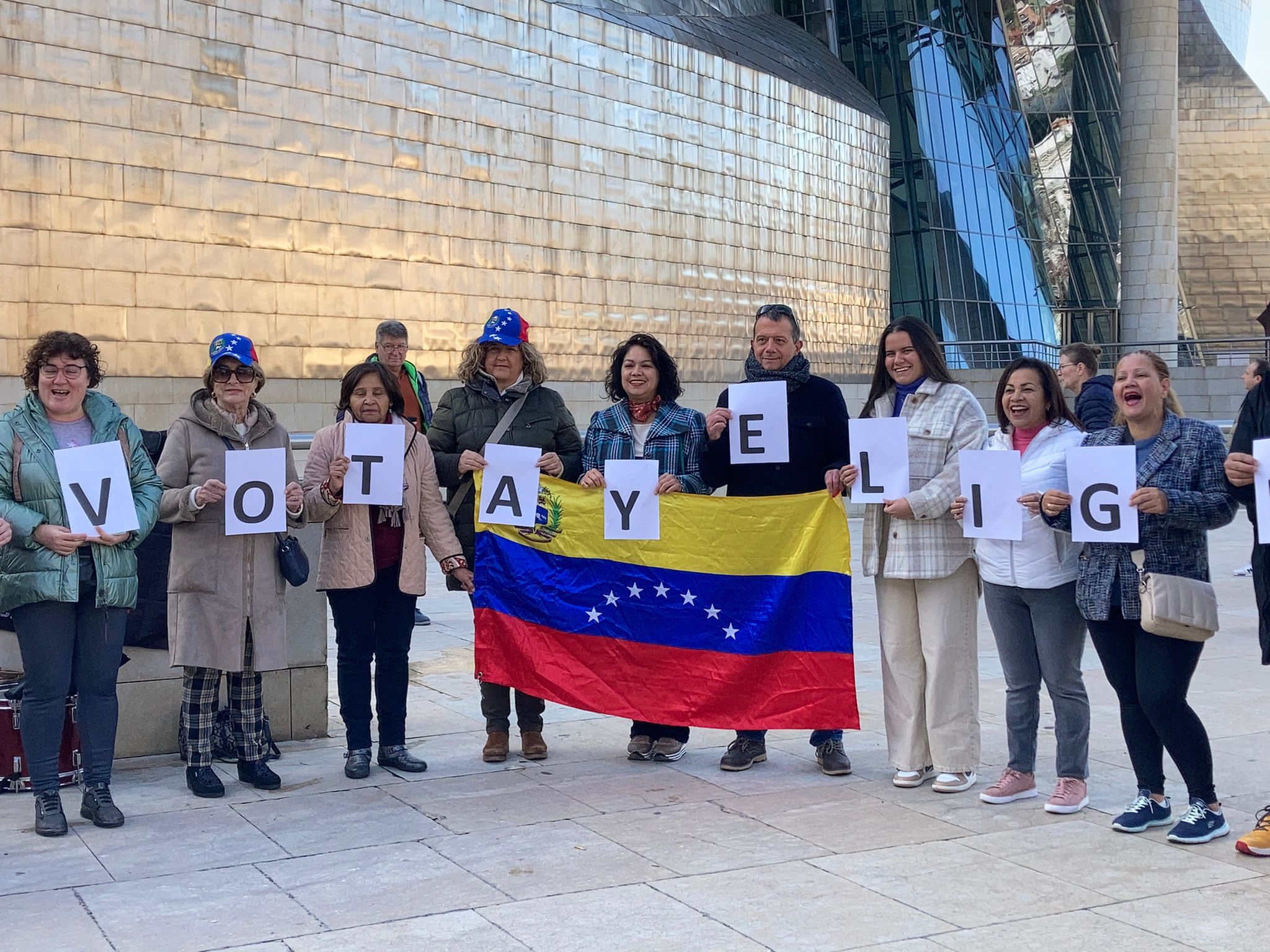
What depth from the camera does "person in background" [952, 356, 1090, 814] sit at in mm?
5684

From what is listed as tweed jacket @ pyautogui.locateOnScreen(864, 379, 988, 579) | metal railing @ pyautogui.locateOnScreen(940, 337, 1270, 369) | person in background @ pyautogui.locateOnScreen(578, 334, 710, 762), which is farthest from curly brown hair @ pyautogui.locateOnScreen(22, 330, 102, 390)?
metal railing @ pyautogui.locateOnScreen(940, 337, 1270, 369)

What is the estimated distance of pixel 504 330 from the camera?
6520 mm

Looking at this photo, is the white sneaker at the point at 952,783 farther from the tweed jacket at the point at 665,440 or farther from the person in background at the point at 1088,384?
the person in background at the point at 1088,384

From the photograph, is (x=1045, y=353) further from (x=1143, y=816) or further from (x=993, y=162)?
(x=1143, y=816)

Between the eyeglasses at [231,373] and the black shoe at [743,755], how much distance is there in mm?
2857

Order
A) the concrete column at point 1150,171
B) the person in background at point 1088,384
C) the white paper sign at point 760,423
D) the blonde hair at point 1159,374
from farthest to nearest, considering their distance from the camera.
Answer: the concrete column at point 1150,171 → the person in background at point 1088,384 → the white paper sign at point 760,423 → the blonde hair at point 1159,374

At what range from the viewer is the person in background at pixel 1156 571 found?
203 inches

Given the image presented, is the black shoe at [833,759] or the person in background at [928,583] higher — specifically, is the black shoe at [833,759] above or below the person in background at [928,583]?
below

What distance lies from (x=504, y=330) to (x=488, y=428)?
0.49 meters

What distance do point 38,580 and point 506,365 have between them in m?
2.34

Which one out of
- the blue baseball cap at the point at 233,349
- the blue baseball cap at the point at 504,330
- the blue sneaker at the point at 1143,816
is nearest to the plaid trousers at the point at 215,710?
the blue baseball cap at the point at 233,349

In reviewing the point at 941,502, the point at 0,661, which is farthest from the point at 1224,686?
the point at 0,661

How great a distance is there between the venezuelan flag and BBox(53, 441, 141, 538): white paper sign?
1.83 m

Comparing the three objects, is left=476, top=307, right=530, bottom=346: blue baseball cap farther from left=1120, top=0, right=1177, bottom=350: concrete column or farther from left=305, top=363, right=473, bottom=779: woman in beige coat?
left=1120, top=0, right=1177, bottom=350: concrete column
